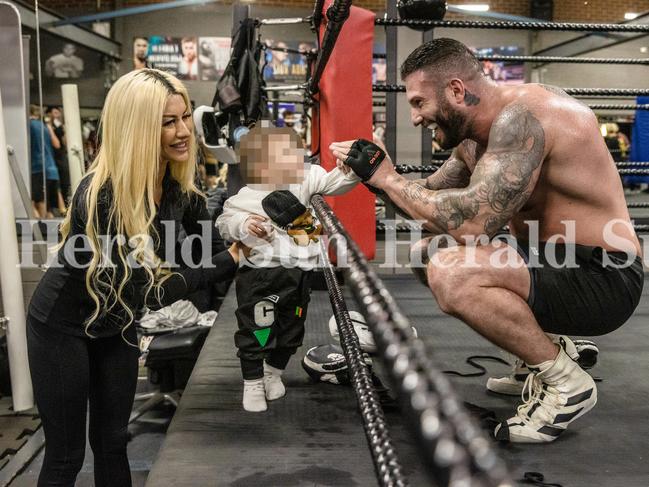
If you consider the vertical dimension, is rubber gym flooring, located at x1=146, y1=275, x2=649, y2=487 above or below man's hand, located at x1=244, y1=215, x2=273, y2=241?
below

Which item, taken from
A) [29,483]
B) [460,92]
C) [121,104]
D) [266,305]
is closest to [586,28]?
[460,92]

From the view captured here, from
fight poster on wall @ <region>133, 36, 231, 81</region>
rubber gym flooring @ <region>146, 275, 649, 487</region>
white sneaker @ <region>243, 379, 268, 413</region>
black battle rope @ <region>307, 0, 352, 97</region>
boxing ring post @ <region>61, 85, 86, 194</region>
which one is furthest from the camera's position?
fight poster on wall @ <region>133, 36, 231, 81</region>

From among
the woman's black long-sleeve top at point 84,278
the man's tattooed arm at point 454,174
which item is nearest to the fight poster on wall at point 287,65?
the man's tattooed arm at point 454,174

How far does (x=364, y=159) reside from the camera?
1.51 meters

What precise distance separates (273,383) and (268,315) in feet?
0.64

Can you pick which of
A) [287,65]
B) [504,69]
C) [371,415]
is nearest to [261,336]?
[371,415]

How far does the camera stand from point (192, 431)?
56.4 inches

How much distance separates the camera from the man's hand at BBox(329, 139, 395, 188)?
1.51 metres

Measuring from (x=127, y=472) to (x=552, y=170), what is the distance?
1280 millimetres

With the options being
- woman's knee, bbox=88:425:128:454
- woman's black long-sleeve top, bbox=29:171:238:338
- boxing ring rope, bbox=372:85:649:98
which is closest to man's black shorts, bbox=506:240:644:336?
woman's black long-sleeve top, bbox=29:171:238:338

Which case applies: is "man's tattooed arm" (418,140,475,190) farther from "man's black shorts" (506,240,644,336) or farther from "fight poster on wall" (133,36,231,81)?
"fight poster on wall" (133,36,231,81)

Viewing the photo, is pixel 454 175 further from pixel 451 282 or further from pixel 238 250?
pixel 238 250

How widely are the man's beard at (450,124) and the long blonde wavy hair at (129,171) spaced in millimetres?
671

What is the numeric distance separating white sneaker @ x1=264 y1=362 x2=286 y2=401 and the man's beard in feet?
2.56
